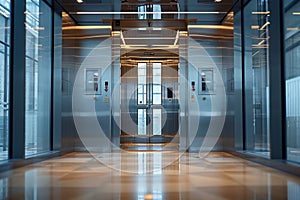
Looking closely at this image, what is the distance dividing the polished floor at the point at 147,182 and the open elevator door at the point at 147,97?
27.4ft

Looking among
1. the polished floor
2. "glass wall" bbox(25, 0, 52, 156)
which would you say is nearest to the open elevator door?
"glass wall" bbox(25, 0, 52, 156)

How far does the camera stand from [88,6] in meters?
10.9

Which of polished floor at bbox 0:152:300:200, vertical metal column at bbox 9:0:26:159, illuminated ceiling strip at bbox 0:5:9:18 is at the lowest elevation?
polished floor at bbox 0:152:300:200

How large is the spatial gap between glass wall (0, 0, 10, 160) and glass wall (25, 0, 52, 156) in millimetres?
840

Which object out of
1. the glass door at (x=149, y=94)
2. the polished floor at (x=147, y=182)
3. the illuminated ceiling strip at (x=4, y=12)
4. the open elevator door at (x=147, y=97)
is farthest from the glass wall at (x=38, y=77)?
the glass door at (x=149, y=94)

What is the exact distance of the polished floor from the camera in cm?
459

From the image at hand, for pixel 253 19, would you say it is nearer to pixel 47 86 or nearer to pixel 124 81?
pixel 47 86

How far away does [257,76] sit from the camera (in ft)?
30.9

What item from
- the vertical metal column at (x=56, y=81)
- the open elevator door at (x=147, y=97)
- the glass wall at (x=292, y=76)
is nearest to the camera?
the glass wall at (x=292, y=76)

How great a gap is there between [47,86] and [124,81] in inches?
238

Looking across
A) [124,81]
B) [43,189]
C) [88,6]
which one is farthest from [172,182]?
[124,81]

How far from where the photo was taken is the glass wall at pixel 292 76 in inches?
280

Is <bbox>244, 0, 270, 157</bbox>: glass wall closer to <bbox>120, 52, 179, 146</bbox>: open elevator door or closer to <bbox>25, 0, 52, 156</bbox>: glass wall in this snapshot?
<bbox>25, 0, 52, 156</bbox>: glass wall

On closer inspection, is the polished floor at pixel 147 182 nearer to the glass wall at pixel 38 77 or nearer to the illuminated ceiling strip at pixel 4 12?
the glass wall at pixel 38 77
